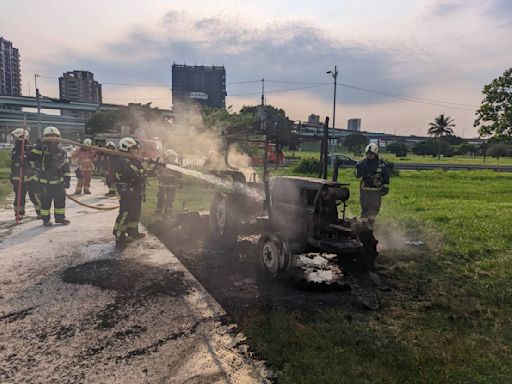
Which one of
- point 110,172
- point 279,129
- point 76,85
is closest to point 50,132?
point 110,172

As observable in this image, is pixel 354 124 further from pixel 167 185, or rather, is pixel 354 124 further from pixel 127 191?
pixel 127 191

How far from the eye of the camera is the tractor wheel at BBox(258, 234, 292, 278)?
5154mm

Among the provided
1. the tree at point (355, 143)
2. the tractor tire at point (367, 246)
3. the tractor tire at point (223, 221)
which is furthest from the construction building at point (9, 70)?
the tractor tire at point (367, 246)

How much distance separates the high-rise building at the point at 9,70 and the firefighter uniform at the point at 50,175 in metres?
75.0

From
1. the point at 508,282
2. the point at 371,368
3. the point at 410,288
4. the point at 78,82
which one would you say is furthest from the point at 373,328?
the point at 78,82

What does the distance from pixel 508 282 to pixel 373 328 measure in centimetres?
278

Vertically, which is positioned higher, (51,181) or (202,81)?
(202,81)

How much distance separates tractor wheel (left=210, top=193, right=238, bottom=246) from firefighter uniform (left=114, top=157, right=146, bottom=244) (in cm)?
150

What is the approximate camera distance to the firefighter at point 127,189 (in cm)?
712

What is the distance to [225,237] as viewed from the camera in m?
7.11

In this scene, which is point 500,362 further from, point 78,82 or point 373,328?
point 78,82

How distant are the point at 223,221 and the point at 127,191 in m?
1.92

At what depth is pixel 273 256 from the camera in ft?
17.6

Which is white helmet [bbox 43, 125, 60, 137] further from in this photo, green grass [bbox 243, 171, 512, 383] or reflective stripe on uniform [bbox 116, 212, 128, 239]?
green grass [bbox 243, 171, 512, 383]
